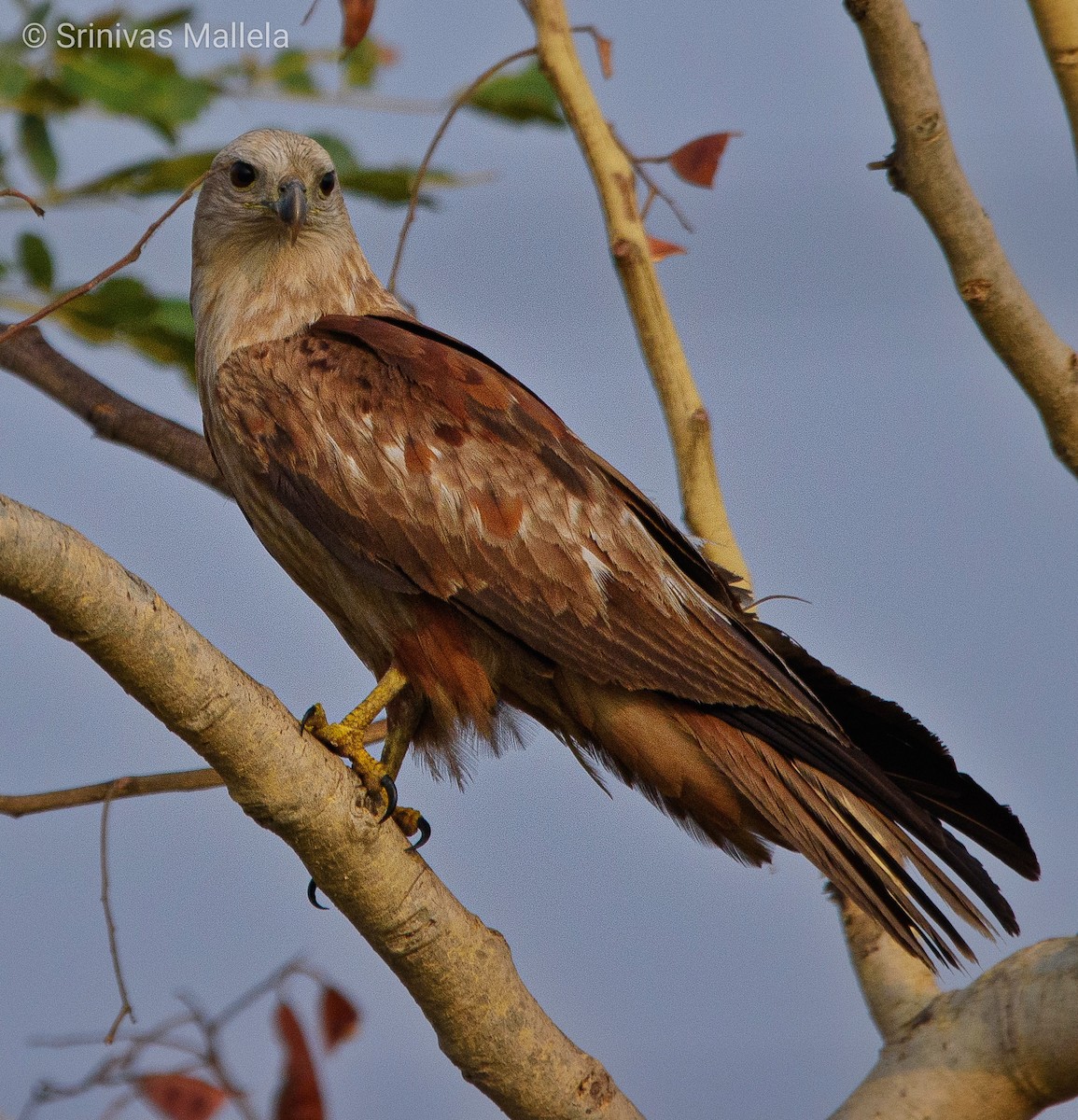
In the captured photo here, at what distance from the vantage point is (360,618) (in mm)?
3469

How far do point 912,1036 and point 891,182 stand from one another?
178cm

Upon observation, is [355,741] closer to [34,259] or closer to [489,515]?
[489,515]

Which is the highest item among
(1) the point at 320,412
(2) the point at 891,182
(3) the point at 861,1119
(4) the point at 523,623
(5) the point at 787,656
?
(1) the point at 320,412

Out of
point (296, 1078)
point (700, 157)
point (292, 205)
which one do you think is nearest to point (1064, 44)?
point (700, 157)

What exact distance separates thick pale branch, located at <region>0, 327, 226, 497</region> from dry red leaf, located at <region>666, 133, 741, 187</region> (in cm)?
148

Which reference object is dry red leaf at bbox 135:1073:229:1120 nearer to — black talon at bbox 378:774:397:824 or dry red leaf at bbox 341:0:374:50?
black talon at bbox 378:774:397:824

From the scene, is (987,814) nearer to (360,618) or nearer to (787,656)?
(787,656)

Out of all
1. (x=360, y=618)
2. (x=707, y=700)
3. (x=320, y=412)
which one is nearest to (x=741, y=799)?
(x=707, y=700)

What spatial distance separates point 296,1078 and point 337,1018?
0.27m

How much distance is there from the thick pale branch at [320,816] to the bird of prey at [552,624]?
33 centimetres

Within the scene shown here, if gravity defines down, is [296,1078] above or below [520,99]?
below

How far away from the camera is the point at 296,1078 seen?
9.48ft

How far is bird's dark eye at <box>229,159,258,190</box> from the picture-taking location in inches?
157

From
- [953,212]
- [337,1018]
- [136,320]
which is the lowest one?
[337,1018]
